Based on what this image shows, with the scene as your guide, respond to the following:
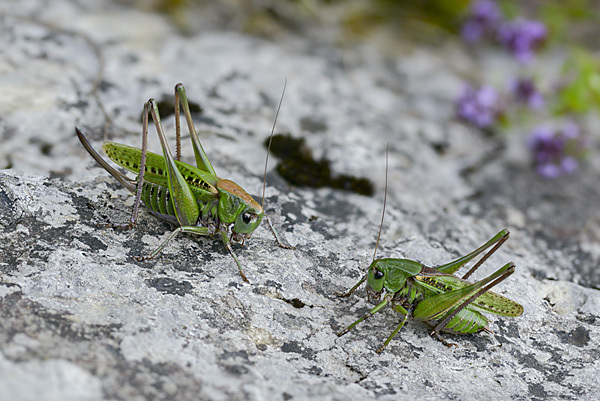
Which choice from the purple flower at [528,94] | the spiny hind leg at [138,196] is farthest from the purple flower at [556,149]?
the spiny hind leg at [138,196]

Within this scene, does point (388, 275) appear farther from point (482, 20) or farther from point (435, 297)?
point (482, 20)

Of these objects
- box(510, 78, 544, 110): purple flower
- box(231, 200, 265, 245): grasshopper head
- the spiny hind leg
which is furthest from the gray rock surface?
box(510, 78, 544, 110): purple flower

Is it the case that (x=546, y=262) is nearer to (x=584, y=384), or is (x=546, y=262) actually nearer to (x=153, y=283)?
(x=584, y=384)

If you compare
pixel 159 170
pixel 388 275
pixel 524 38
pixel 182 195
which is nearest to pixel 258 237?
pixel 182 195

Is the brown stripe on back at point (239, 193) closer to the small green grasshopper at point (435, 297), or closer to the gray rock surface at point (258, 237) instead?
the gray rock surface at point (258, 237)

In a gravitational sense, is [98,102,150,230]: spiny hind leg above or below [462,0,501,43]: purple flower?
below

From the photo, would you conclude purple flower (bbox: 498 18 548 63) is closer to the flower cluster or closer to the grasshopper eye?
the flower cluster
